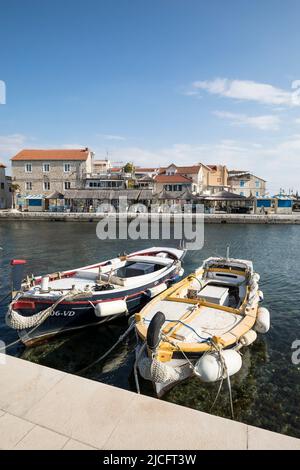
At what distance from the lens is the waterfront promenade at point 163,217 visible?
52219mm

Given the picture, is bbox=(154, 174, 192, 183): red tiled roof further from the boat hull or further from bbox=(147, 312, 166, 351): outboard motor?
bbox=(147, 312, 166, 351): outboard motor

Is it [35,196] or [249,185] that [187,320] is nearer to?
[35,196]

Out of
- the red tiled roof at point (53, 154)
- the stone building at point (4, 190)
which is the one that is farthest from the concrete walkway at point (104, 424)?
the stone building at point (4, 190)

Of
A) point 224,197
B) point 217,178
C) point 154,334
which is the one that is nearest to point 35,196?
point 224,197

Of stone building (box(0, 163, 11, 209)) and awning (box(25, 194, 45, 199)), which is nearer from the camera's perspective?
awning (box(25, 194, 45, 199))

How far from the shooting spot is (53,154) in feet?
213

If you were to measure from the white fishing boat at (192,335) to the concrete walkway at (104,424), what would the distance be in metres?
1.54

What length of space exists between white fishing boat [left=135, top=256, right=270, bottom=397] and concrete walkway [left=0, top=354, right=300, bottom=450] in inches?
60.6

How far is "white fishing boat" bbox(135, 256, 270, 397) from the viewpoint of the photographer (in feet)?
23.3

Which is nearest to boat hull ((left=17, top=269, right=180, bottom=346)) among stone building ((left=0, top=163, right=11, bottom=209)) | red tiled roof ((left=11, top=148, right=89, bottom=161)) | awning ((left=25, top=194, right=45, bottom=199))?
awning ((left=25, top=194, right=45, bottom=199))

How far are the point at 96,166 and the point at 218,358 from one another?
78838 millimetres

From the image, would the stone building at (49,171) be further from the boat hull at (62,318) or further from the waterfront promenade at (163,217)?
the boat hull at (62,318)

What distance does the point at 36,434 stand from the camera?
4824 millimetres
